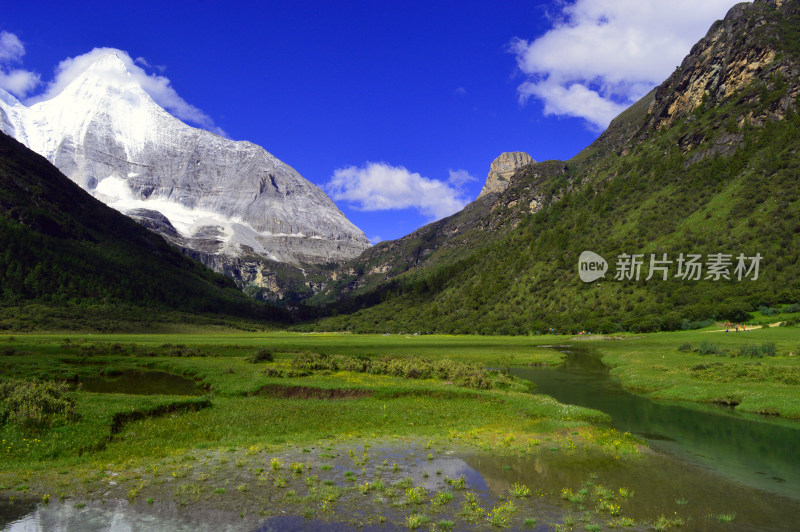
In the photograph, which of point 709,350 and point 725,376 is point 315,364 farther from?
point 709,350

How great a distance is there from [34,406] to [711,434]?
157ft

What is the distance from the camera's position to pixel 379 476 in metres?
22.3

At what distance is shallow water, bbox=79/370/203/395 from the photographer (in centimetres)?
5094

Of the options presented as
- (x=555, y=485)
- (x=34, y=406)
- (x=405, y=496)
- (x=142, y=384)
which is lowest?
(x=142, y=384)

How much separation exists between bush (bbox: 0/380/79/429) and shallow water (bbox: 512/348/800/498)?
40.1 m

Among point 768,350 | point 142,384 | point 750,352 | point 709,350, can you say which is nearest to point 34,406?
point 142,384

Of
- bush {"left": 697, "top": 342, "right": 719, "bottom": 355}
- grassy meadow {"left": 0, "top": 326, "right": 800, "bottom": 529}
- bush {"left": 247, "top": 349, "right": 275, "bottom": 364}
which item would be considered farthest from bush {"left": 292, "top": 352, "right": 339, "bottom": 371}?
bush {"left": 697, "top": 342, "right": 719, "bottom": 355}

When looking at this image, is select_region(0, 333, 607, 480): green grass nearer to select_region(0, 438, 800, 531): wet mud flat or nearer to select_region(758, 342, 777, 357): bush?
select_region(0, 438, 800, 531): wet mud flat

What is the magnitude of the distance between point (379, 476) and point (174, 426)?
18.4 m

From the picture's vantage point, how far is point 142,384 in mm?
57094

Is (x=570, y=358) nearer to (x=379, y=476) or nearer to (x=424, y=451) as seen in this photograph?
(x=424, y=451)

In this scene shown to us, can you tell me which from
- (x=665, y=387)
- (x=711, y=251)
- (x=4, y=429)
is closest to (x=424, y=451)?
(x=4, y=429)

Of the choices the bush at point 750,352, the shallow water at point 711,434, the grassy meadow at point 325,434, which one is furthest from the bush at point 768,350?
the shallow water at point 711,434

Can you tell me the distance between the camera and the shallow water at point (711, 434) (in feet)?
79.6
